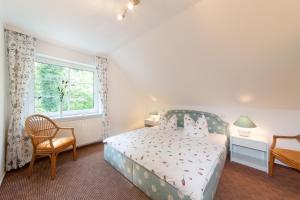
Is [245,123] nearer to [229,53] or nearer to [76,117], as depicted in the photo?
[229,53]

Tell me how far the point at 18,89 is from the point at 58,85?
793 millimetres

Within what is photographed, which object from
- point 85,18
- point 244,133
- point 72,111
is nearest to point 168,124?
point 244,133

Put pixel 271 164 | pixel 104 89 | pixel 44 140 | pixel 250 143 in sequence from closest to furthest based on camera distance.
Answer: pixel 271 164, pixel 44 140, pixel 250 143, pixel 104 89

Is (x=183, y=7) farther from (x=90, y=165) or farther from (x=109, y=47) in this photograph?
(x=90, y=165)

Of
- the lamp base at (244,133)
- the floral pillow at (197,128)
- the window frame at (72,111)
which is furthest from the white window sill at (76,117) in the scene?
the lamp base at (244,133)

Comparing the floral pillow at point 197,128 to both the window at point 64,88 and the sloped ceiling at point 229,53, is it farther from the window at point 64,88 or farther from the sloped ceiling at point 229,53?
the window at point 64,88

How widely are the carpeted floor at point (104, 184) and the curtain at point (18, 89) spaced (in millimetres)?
278

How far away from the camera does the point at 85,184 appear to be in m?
1.97

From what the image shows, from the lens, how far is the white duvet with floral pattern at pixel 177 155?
140cm

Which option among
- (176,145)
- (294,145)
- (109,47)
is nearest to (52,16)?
(109,47)

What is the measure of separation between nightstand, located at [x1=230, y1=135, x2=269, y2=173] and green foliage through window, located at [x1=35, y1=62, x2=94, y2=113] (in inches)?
139

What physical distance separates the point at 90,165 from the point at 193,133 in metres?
2.13

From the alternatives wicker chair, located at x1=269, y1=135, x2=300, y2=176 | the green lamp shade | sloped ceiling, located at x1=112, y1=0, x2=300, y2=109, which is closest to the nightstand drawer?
wicker chair, located at x1=269, y1=135, x2=300, y2=176

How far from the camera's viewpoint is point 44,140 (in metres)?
2.34
